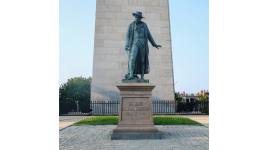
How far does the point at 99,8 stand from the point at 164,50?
7.23 m

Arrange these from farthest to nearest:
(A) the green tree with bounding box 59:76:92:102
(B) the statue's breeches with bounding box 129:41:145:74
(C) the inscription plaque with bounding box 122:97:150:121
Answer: (A) the green tree with bounding box 59:76:92:102
(B) the statue's breeches with bounding box 129:41:145:74
(C) the inscription plaque with bounding box 122:97:150:121

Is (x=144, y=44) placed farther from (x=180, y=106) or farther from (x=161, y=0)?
(x=161, y=0)

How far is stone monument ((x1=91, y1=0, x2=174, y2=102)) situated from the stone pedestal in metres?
11.5

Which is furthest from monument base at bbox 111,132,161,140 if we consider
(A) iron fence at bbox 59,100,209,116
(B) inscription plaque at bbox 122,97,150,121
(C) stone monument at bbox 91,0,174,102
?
(C) stone monument at bbox 91,0,174,102

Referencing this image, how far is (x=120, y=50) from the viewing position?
20.2 m

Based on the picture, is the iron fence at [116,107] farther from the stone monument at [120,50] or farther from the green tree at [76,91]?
the green tree at [76,91]

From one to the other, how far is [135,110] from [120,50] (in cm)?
1292

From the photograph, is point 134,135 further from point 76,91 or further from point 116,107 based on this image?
point 76,91

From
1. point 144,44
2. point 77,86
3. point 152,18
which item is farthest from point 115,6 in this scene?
point 77,86

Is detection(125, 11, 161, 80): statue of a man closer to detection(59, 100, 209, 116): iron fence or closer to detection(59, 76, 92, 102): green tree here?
detection(59, 100, 209, 116): iron fence

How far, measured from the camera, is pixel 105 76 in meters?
19.9

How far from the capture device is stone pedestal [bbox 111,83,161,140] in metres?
7.72

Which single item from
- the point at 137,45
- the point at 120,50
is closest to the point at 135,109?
the point at 137,45

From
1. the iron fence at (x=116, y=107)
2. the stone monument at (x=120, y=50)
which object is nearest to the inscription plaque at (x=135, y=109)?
the iron fence at (x=116, y=107)
